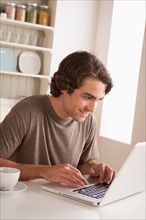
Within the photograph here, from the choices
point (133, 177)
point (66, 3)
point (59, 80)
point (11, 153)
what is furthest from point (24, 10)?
point (133, 177)

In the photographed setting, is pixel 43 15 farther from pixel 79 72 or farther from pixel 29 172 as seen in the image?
pixel 29 172

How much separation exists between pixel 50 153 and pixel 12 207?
70 cm

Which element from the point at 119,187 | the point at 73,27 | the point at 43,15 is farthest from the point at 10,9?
the point at 119,187

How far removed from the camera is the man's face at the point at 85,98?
5.53 feet

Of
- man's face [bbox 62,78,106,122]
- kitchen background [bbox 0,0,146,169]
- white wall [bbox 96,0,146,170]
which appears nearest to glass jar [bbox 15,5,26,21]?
kitchen background [bbox 0,0,146,169]

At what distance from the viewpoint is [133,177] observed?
1.32 metres

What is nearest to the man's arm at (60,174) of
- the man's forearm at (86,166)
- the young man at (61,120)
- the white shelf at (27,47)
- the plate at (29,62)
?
the young man at (61,120)

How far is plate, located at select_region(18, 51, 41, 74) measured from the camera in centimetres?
419

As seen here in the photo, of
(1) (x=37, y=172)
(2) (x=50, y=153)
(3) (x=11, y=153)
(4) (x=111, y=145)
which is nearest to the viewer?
(1) (x=37, y=172)

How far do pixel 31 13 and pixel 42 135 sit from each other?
2.55 metres

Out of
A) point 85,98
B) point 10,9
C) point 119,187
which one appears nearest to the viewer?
point 119,187

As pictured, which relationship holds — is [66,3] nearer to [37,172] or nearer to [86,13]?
[86,13]

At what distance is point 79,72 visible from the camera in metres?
1.72

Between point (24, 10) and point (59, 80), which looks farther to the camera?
point (24, 10)
